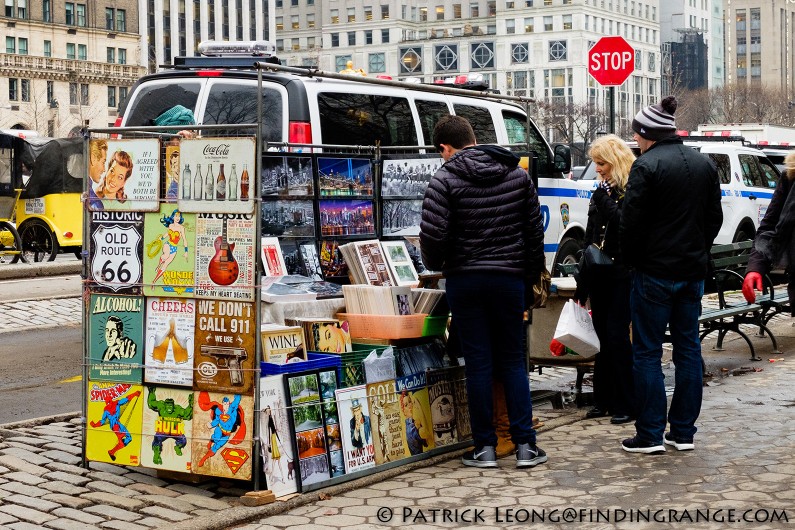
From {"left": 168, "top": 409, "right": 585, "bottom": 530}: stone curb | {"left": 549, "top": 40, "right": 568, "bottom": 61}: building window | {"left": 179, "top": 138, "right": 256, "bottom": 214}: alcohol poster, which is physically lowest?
{"left": 168, "top": 409, "right": 585, "bottom": 530}: stone curb

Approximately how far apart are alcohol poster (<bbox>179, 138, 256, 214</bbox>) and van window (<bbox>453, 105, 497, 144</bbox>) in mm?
6895

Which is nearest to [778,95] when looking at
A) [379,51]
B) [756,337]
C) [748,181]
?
[379,51]

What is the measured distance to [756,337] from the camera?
42.5 feet

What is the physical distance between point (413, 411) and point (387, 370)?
36 cm

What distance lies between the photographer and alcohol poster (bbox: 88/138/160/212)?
6613 mm

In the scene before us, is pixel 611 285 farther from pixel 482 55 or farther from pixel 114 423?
pixel 482 55

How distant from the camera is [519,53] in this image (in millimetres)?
160375

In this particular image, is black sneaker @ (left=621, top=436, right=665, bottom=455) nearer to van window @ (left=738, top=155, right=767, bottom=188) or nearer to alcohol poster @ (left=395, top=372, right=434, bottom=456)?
alcohol poster @ (left=395, top=372, right=434, bottom=456)

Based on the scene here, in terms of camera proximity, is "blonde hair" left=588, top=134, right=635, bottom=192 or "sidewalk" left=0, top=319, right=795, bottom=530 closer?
"sidewalk" left=0, top=319, right=795, bottom=530

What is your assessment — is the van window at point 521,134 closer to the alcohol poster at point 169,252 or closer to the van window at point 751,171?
the van window at point 751,171

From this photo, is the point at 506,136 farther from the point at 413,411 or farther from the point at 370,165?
the point at 413,411

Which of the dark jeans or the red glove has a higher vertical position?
the red glove

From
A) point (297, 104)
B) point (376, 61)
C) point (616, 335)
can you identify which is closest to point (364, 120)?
point (297, 104)

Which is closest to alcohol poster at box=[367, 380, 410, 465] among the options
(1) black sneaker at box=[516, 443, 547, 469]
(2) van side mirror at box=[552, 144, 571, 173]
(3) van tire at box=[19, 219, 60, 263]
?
(1) black sneaker at box=[516, 443, 547, 469]
